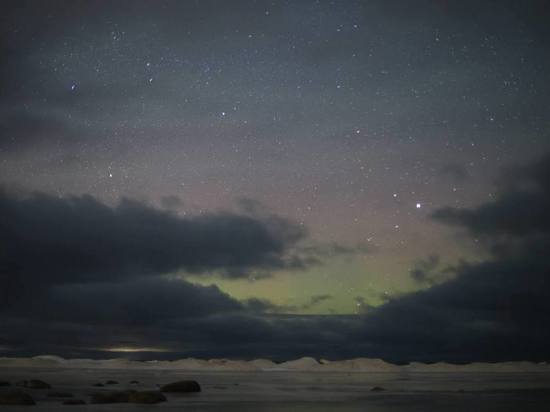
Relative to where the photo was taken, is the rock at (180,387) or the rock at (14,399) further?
the rock at (180,387)

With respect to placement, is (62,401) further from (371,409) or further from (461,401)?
(461,401)

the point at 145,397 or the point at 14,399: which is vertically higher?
the point at 14,399

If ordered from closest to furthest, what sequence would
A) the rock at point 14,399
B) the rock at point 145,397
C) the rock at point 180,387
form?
1. the rock at point 14,399
2. the rock at point 145,397
3. the rock at point 180,387

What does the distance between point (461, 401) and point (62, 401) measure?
2588 centimetres

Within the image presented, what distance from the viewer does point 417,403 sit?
43094 mm

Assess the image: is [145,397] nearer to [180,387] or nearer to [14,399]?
[14,399]

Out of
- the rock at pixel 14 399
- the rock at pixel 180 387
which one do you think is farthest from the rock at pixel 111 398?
the rock at pixel 180 387

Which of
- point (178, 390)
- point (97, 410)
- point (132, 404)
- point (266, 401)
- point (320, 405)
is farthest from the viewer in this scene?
point (178, 390)

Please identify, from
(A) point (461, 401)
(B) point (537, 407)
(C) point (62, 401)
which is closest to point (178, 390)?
(C) point (62, 401)

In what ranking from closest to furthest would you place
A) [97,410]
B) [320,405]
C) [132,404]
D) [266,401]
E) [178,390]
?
1. [97,410]
2. [132,404]
3. [320,405]
4. [266,401]
5. [178,390]

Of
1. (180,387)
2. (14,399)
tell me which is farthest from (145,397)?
(180,387)

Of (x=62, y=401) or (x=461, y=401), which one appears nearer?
(x=62, y=401)

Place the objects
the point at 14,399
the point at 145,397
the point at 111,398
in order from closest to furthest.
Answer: the point at 14,399
the point at 145,397
the point at 111,398

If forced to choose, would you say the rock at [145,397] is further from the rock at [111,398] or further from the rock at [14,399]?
the rock at [14,399]
